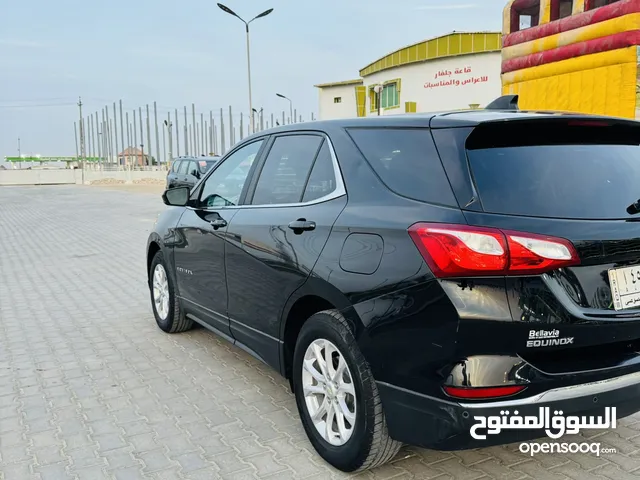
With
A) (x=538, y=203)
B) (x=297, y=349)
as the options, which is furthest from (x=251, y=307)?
(x=538, y=203)

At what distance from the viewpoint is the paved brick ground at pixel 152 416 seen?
2.91m

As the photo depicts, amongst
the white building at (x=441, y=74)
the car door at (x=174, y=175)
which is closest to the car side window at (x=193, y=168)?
the car door at (x=174, y=175)

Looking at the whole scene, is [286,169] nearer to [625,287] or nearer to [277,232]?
[277,232]

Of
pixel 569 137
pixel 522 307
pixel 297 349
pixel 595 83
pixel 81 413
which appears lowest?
pixel 81 413

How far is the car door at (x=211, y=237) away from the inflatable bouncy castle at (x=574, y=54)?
875cm

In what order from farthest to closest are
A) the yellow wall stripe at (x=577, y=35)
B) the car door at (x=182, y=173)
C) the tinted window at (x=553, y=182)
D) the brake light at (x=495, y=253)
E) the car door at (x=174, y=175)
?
the car door at (x=174, y=175)
the car door at (x=182, y=173)
the yellow wall stripe at (x=577, y=35)
the tinted window at (x=553, y=182)
the brake light at (x=495, y=253)

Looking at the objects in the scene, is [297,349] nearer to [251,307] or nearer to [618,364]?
[251,307]

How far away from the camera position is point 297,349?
304 cm

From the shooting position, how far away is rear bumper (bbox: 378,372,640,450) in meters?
2.21

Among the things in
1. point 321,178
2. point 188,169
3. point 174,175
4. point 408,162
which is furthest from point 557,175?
point 174,175

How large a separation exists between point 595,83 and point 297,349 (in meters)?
12.6

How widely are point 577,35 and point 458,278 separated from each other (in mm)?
13602

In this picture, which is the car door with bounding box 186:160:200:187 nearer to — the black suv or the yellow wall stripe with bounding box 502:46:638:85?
the yellow wall stripe with bounding box 502:46:638:85

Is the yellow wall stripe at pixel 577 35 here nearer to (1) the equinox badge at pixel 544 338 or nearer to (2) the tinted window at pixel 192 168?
(1) the equinox badge at pixel 544 338
